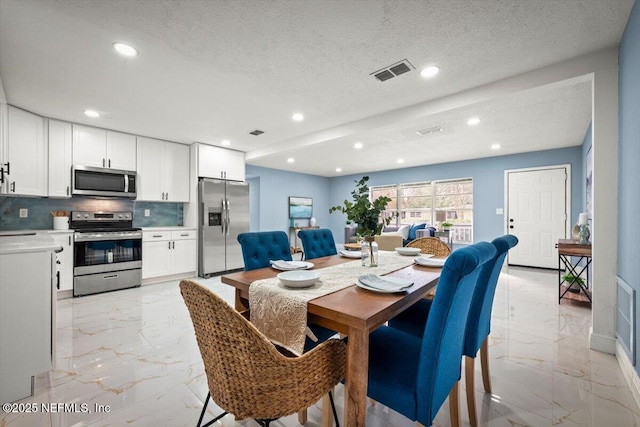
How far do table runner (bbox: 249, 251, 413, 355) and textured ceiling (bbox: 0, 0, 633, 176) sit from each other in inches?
68.6

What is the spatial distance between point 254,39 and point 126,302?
3455 mm

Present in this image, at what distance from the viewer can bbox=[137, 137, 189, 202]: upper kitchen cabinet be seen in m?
4.48

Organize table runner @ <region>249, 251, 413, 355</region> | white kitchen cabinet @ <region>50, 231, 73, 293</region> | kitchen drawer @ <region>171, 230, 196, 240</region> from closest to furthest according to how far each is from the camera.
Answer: table runner @ <region>249, 251, 413, 355</region>
white kitchen cabinet @ <region>50, 231, 73, 293</region>
kitchen drawer @ <region>171, 230, 196, 240</region>

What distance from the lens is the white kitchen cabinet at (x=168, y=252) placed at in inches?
171

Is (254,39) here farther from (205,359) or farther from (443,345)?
(443,345)

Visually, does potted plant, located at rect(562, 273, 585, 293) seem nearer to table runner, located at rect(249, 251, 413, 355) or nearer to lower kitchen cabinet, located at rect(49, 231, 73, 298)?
table runner, located at rect(249, 251, 413, 355)

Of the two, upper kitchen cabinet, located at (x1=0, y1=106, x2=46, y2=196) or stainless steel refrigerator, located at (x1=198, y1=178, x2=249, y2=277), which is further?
stainless steel refrigerator, located at (x1=198, y1=178, x2=249, y2=277)

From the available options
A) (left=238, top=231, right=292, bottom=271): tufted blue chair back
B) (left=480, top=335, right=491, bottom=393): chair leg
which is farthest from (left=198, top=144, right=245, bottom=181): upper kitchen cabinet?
(left=480, top=335, right=491, bottom=393): chair leg

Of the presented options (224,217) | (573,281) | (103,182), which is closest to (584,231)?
(573,281)

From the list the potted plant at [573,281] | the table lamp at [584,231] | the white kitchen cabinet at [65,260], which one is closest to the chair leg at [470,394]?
the table lamp at [584,231]

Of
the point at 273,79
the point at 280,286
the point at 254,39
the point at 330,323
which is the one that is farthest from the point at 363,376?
the point at 273,79

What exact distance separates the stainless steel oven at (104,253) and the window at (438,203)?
18.0 feet

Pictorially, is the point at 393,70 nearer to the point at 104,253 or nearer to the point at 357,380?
the point at 357,380

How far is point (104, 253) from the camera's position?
155 inches
